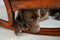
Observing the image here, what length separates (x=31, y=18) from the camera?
107 centimetres

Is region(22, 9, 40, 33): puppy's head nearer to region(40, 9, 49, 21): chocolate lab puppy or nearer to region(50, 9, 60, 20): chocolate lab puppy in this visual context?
region(40, 9, 49, 21): chocolate lab puppy

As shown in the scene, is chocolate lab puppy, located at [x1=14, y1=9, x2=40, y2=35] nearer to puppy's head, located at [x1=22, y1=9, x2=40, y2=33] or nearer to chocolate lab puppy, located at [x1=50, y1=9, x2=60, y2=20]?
puppy's head, located at [x1=22, y1=9, x2=40, y2=33]

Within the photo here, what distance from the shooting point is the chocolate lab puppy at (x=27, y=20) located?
3.44 feet

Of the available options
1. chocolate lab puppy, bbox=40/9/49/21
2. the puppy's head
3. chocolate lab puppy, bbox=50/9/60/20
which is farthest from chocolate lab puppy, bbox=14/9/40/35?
chocolate lab puppy, bbox=50/9/60/20

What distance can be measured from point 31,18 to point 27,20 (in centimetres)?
A: 5

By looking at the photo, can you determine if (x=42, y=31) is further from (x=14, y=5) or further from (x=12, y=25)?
(x=14, y=5)

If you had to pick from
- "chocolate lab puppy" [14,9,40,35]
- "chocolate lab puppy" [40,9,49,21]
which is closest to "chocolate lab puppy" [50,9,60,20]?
"chocolate lab puppy" [40,9,49,21]

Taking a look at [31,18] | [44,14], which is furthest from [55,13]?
[31,18]

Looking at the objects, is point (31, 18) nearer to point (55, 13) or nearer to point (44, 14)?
point (44, 14)

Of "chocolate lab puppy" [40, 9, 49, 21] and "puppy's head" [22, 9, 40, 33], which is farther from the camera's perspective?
"chocolate lab puppy" [40, 9, 49, 21]

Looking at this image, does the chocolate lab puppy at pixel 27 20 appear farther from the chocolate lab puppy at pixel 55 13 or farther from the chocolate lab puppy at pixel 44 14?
the chocolate lab puppy at pixel 55 13

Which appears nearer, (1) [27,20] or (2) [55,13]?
(1) [27,20]

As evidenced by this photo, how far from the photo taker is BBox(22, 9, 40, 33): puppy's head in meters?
1.04

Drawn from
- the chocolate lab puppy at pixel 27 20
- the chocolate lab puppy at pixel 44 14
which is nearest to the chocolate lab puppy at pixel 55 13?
the chocolate lab puppy at pixel 44 14
